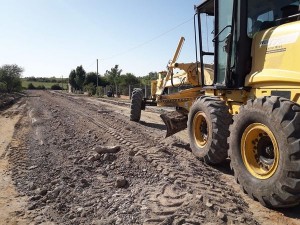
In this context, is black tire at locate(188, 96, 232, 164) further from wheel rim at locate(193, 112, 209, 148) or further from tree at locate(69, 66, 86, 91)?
tree at locate(69, 66, 86, 91)

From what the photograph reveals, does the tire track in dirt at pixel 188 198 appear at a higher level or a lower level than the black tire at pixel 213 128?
lower

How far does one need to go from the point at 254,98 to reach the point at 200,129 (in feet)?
5.22

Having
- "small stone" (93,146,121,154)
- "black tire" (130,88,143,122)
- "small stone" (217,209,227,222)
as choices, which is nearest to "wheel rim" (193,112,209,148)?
"small stone" (93,146,121,154)

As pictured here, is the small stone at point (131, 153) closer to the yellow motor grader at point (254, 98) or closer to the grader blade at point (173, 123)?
the yellow motor grader at point (254, 98)

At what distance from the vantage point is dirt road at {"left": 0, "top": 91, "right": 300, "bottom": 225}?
13.1 ft

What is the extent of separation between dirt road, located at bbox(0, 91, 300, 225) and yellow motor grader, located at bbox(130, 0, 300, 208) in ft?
1.13

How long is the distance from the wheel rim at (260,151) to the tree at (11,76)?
58.5 metres

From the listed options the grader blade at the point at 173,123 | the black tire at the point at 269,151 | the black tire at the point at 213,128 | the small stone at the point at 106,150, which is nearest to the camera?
the black tire at the point at 269,151

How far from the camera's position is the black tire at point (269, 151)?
3801mm

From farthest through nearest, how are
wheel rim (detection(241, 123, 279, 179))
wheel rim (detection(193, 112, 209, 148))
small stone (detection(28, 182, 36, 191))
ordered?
wheel rim (detection(193, 112, 209, 148)), small stone (detection(28, 182, 36, 191)), wheel rim (detection(241, 123, 279, 179))

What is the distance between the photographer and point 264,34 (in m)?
5.10

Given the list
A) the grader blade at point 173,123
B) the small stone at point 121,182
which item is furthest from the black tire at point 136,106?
the small stone at point 121,182

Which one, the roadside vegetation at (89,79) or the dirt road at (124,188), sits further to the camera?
the roadside vegetation at (89,79)

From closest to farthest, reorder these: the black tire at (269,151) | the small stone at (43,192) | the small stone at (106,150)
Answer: the black tire at (269,151) → the small stone at (43,192) → the small stone at (106,150)
